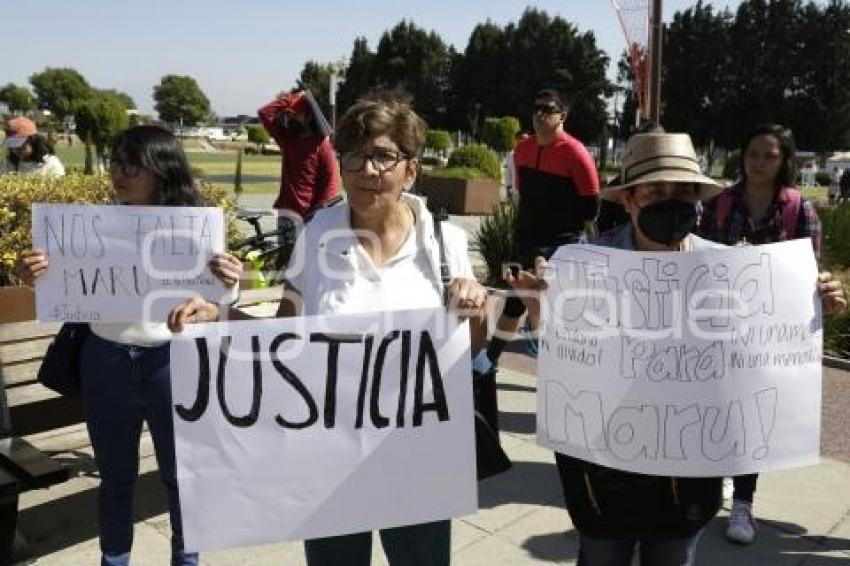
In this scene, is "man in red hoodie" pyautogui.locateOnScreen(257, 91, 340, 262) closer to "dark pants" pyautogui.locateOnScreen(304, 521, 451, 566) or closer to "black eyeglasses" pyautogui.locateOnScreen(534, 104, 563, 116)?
"black eyeglasses" pyautogui.locateOnScreen(534, 104, 563, 116)

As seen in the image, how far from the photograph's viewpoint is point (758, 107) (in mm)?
59281

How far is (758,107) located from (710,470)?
6415 centimetres

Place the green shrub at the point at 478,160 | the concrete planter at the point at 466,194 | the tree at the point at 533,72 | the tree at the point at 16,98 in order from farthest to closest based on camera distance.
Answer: the tree at the point at 16,98
the tree at the point at 533,72
the green shrub at the point at 478,160
the concrete planter at the point at 466,194

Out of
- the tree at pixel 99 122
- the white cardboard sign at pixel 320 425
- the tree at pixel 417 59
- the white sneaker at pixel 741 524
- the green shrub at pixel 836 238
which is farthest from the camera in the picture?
the tree at pixel 417 59

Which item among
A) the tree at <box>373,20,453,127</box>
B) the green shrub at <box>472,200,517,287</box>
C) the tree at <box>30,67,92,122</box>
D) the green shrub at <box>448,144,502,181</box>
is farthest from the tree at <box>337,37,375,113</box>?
the green shrub at <box>472,200,517,287</box>

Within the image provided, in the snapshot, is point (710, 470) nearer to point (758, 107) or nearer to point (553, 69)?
point (758, 107)

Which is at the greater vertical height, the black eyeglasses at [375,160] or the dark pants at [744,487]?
the black eyeglasses at [375,160]

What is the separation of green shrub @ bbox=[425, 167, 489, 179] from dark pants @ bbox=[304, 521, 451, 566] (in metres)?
15.6

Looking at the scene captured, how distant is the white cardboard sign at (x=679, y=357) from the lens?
1.98 metres

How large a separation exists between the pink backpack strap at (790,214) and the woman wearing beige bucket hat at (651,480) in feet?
4.14

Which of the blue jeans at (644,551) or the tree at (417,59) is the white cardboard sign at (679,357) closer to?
the blue jeans at (644,551)

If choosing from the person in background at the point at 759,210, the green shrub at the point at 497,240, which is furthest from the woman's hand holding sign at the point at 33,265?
the green shrub at the point at 497,240

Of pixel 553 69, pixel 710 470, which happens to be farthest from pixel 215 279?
pixel 553 69

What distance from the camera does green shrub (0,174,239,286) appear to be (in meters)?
4.05
